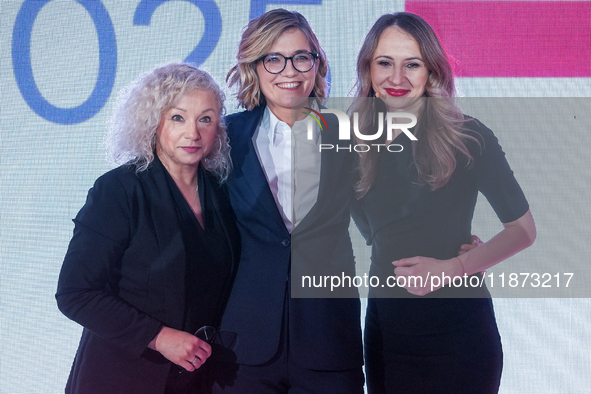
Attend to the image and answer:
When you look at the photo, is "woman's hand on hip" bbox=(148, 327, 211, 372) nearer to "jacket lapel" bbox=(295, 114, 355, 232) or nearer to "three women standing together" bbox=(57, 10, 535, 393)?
"three women standing together" bbox=(57, 10, 535, 393)

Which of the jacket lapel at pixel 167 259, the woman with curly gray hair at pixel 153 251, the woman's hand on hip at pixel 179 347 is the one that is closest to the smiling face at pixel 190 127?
the woman with curly gray hair at pixel 153 251

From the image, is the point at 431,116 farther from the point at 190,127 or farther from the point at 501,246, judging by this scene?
the point at 190,127

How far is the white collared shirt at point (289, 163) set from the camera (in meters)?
1.31

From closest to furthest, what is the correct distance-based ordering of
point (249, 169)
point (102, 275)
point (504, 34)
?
point (102, 275) → point (249, 169) → point (504, 34)

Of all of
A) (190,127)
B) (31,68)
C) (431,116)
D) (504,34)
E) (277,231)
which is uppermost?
(504,34)

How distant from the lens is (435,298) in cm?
138

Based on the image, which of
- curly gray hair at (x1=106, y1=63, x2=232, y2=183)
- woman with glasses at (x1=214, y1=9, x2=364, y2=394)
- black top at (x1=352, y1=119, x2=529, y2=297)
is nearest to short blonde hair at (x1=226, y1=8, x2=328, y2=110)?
woman with glasses at (x1=214, y1=9, x2=364, y2=394)

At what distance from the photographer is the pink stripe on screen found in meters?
1.69

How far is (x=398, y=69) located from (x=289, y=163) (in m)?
0.44

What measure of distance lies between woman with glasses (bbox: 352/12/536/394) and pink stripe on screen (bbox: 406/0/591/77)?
38cm

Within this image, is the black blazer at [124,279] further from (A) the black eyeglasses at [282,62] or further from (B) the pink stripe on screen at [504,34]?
(B) the pink stripe on screen at [504,34]

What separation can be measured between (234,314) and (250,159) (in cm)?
45

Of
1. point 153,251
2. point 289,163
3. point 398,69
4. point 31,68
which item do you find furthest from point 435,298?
point 31,68

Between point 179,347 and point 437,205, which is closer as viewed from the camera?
point 179,347
